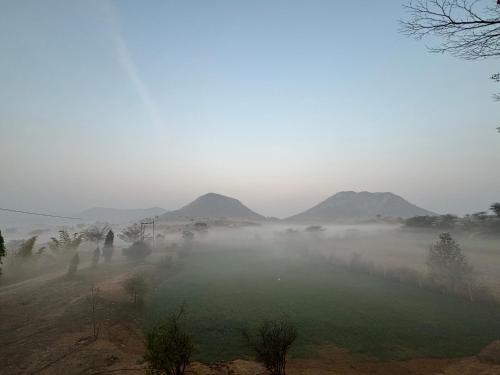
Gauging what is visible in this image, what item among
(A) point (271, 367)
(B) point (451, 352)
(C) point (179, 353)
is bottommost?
(B) point (451, 352)

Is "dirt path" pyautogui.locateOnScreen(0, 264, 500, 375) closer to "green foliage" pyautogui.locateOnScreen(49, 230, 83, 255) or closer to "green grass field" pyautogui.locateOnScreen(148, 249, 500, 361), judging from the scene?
"green grass field" pyautogui.locateOnScreen(148, 249, 500, 361)

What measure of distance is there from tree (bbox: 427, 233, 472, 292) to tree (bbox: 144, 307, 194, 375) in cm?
5164

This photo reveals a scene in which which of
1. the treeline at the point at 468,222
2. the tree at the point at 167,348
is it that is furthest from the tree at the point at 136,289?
the treeline at the point at 468,222

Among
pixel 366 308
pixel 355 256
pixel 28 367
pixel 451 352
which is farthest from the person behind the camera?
pixel 355 256

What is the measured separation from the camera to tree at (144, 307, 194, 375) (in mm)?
16047

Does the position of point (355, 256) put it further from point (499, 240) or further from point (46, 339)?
point (46, 339)

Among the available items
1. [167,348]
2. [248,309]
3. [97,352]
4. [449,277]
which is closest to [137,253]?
[248,309]

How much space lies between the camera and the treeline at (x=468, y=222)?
9426 centimetres

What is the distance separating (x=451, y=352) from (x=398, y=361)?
6.69 m

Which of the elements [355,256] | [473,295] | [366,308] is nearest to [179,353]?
[366,308]

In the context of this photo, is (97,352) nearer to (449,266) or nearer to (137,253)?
(137,253)

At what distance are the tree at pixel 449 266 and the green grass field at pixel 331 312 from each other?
14.1 feet

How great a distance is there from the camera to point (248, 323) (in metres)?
33.5

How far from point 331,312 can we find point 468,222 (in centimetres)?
10525
